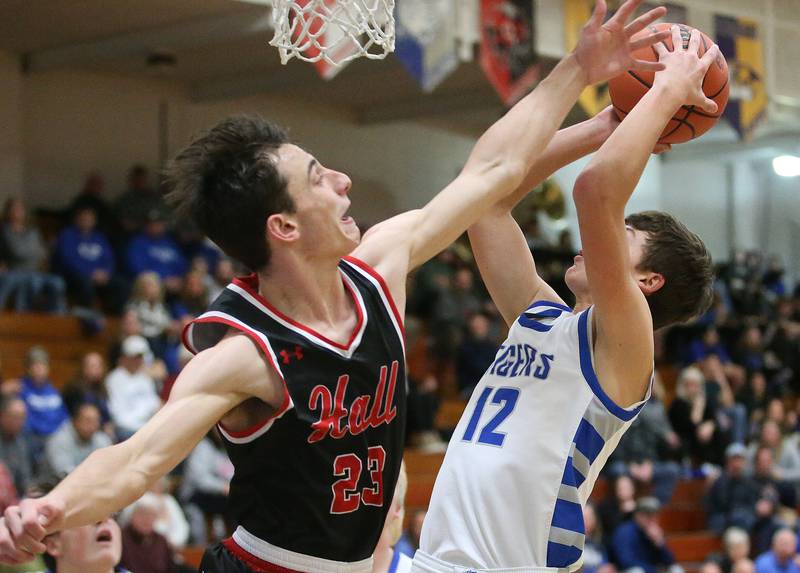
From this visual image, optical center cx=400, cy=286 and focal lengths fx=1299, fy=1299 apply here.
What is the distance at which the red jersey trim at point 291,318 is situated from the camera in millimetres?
3086

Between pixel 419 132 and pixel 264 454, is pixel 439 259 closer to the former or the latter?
pixel 419 132

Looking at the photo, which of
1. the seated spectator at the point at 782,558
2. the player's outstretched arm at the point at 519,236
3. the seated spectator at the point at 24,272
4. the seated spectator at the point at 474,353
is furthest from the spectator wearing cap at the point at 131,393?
the player's outstretched arm at the point at 519,236

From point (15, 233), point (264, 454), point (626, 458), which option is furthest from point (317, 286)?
point (626, 458)

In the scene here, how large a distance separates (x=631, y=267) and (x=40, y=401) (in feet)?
24.0

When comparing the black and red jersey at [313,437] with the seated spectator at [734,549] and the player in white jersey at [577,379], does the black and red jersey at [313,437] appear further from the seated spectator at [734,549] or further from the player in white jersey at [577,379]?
the seated spectator at [734,549]

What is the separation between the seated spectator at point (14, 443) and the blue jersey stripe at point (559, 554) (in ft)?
20.9

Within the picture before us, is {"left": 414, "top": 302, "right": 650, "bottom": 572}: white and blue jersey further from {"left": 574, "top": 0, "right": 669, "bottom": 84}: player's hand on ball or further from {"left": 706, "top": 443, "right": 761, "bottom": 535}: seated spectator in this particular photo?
{"left": 706, "top": 443, "right": 761, "bottom": 535}: seated spectator

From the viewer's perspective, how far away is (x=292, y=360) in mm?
3021

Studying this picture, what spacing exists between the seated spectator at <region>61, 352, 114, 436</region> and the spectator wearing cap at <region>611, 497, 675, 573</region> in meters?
4.65

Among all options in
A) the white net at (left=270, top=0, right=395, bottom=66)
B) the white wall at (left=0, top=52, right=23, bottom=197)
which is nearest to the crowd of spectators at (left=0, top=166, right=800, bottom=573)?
the white wall at (left=0, top=52, right=23, bottom=197)

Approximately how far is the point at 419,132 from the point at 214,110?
352cm

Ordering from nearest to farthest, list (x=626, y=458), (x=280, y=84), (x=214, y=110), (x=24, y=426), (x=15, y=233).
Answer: (x=24, y=426)
(x=15, y=233)
(x=626, y=458)
(x=280, y=84)
(x=214, y=110)

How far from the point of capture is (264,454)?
3025 millimetres

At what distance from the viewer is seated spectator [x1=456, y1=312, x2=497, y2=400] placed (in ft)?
45.3
